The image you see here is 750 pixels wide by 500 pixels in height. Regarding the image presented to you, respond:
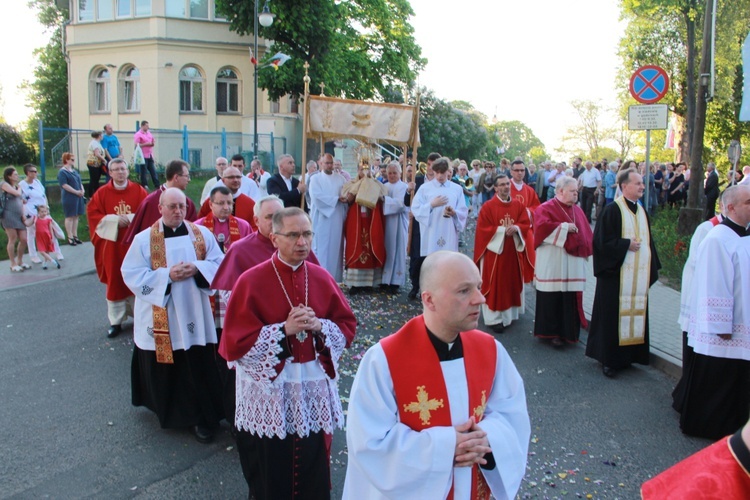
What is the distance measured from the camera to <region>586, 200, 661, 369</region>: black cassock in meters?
6.85

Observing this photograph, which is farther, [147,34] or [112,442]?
[147,34]

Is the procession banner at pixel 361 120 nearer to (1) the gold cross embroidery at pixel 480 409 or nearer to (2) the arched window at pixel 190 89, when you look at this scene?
(1) the gold cross embroidery at pixel 480 409

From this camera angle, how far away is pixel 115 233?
780 centimetres

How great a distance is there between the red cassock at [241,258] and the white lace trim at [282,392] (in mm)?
754

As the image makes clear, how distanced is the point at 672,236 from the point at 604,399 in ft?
38.7

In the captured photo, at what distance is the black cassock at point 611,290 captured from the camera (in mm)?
6852

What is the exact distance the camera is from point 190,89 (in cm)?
3259

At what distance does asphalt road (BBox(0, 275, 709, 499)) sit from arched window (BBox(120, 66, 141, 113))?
86.0 ft

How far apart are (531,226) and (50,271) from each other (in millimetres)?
8643

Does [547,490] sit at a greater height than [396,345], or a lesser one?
lesser

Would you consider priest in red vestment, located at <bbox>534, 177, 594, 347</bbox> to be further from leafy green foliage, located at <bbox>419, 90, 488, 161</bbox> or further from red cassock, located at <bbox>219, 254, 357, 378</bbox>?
leafy green foliage, located at <bbox>419, 90, 488, 161</bbox>

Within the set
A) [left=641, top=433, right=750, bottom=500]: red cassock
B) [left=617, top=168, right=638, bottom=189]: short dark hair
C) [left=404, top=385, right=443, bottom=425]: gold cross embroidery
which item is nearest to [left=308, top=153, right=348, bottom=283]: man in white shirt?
[left=617, top=168, right=638, bottom=189]: short dark hair

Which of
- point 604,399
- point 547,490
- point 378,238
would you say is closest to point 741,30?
point 378,238

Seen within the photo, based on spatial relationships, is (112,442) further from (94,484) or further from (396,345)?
(396,345)
